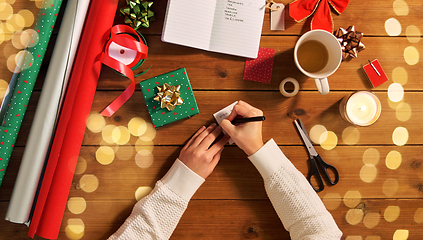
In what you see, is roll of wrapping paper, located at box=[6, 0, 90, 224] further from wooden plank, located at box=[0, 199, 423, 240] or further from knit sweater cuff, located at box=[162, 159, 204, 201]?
knit sweater cuff, located at box=[162, 159, 204, 201]

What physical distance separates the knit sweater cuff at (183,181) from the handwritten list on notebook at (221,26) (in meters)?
0.43

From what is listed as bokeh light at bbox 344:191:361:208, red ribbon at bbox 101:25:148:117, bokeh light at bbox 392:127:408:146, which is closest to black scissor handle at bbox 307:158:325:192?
bokeh light at bbox 344:191:361:208

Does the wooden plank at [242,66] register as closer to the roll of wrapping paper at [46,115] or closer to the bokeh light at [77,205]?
the roll of wrapping paper at [46,115]

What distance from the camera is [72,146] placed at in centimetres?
80

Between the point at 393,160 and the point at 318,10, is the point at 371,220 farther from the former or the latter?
the point at 318,10

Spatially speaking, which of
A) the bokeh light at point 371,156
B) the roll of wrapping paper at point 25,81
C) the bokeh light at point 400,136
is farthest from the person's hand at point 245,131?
the roll of wrapping paper at point 25,81

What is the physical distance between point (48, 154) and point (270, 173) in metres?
0.76

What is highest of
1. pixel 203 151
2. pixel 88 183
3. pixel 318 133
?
pixel 318 133

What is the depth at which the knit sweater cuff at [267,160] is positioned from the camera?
790 mm

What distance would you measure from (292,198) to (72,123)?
761 mm

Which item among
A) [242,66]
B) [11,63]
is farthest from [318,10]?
[11,63]

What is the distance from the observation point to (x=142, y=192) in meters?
0.84

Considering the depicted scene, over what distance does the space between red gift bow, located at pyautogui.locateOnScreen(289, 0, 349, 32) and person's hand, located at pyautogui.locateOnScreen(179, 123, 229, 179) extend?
50cm

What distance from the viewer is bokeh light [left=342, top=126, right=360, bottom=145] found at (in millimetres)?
871
